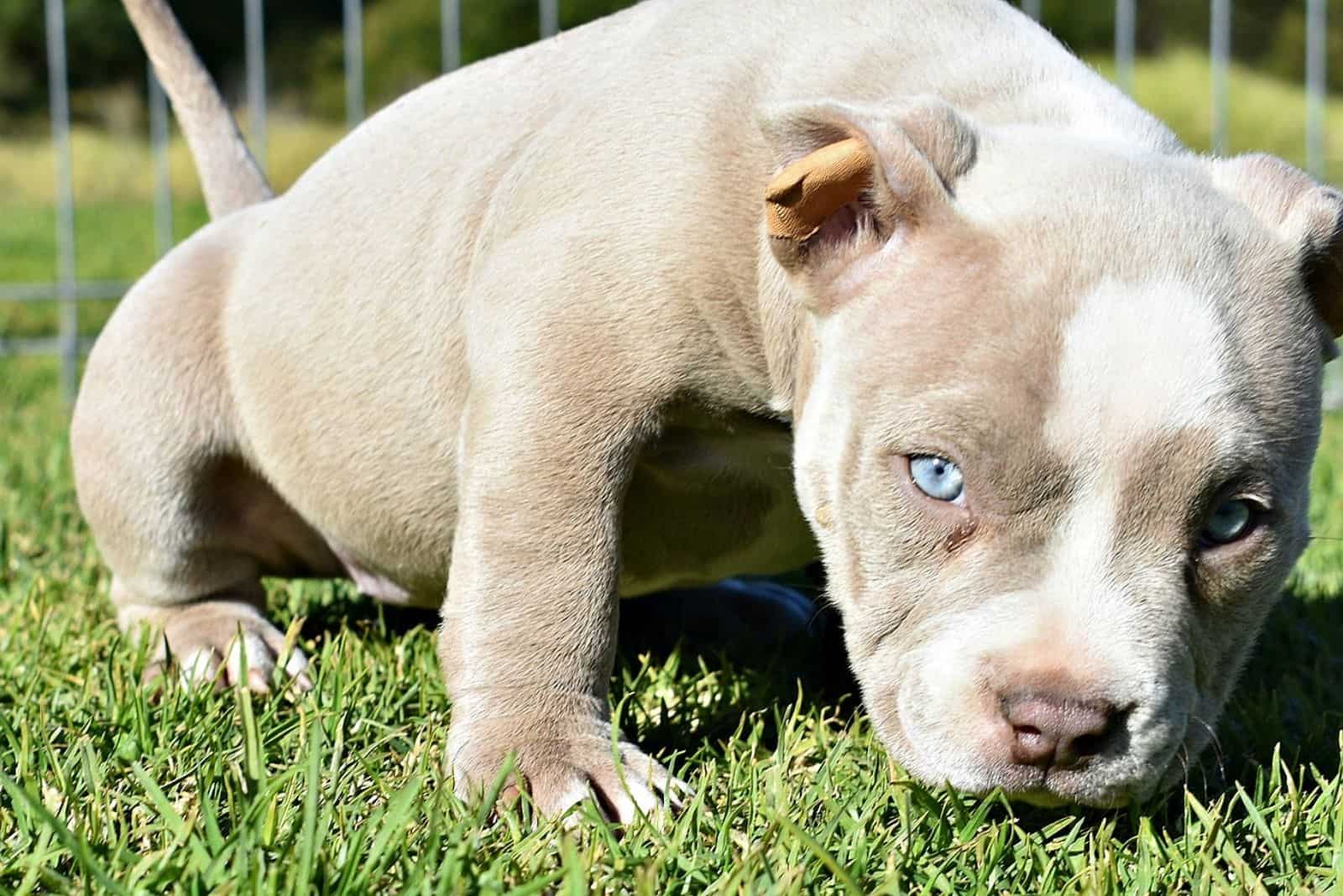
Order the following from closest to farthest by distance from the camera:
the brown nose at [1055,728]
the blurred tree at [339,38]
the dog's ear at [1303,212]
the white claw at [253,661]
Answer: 1. the brown nose at [1055,728]
2. the dog's ear at [1303,212]
3. the white claw at [253,661]
4. the blurred tree at [339,38]

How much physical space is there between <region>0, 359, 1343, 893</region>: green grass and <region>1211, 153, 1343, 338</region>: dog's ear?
0.75 m

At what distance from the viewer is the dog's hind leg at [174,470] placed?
11.5 feet

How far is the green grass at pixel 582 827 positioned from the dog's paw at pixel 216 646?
0.22 feet

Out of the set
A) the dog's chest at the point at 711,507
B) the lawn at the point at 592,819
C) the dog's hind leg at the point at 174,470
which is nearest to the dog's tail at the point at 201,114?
the dog's hind leg at the point at 174,470

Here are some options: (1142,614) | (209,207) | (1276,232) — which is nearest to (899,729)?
(1142,614)

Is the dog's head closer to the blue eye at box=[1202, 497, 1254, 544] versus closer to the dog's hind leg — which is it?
the blue eye at box=[1202, 497, 1254, 544]

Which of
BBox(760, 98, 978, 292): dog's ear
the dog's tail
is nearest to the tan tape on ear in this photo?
BBox(760, 98, 978, 292): dog's ear

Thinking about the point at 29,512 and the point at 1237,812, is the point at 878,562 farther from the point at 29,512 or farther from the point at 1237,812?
the point at 29,512

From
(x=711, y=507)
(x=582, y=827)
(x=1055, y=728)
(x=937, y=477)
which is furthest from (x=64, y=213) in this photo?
(x=1055, y=728)

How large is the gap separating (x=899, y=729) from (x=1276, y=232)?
0.90m

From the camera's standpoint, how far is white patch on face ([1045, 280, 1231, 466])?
2053 mm

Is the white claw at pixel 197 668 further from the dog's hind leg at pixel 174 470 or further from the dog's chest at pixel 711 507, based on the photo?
the dog's chest at pixel 711 507

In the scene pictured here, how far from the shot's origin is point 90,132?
22328 mm

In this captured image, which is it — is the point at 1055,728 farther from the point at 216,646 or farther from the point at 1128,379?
the point at 216,646
